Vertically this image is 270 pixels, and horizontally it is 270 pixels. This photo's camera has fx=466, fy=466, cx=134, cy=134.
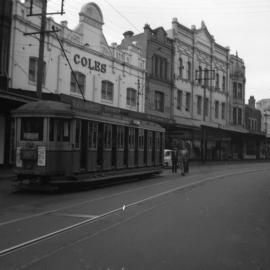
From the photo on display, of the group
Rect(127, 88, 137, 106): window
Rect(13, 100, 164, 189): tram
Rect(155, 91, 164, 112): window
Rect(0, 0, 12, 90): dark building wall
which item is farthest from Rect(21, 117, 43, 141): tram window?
Rect(155, 91, 164, 112): window

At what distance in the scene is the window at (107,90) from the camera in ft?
109

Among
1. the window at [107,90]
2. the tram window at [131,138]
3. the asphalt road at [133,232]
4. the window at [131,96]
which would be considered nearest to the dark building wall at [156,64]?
the window at [131,96]

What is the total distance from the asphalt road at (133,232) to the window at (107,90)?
18.9 m

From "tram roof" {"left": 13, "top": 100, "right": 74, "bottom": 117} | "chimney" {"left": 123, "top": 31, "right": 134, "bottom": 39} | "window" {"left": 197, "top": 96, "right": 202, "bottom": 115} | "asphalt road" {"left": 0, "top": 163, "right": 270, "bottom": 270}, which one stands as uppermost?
"chimney" {"left": 123, "top": 31, "right": 134, "bottom": 39}

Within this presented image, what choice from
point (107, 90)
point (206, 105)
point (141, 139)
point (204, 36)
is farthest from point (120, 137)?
point (204, 36)

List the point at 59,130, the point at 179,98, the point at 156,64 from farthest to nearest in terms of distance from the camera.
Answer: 1. the point at 179,98
2. the point at 156,64
3. the point at 59,130

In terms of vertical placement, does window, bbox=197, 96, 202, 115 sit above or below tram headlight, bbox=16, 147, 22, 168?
above

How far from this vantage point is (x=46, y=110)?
51.7 ft

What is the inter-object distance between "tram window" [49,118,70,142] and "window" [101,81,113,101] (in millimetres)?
17001

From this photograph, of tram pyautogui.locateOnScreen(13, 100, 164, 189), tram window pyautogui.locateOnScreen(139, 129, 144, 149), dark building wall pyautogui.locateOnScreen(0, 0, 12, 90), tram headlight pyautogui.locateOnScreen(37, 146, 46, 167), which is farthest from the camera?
dark building wall pyautogui.locateOnScreen(0, 0, 12, 90)

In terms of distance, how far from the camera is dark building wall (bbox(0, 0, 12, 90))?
23.8 metres

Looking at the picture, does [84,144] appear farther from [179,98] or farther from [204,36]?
[204,36]

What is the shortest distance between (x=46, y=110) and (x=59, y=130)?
82 centimetres

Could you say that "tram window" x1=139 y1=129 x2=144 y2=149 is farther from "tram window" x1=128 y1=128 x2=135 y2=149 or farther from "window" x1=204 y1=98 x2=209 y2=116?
"window" x1=204 y1=98 x2=209 y2=116
